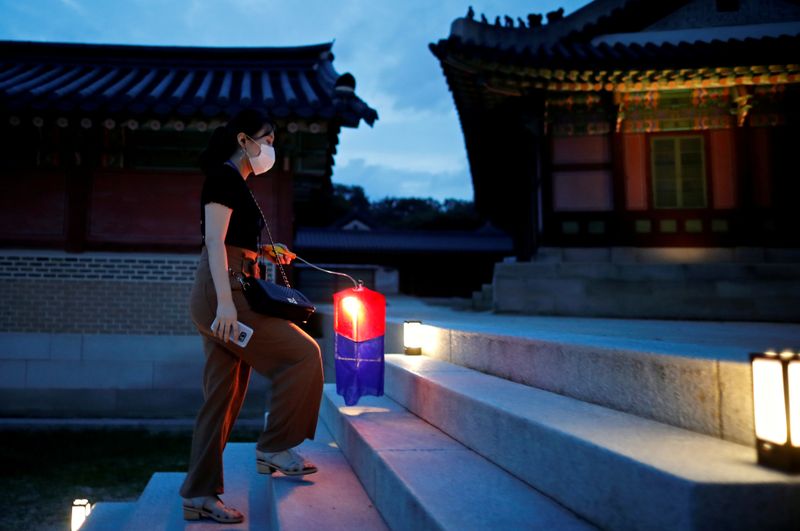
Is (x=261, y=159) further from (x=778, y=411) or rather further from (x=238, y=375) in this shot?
(x=778, y=411)

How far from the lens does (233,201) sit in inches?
88.1

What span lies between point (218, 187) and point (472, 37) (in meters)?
7.74

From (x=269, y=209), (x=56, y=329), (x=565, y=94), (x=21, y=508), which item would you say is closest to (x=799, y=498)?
(x=21, y=508)

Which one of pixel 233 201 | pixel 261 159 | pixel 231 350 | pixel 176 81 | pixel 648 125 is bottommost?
pixel 231 350

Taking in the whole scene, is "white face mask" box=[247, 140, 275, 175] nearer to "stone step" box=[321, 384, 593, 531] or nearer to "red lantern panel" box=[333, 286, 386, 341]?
"red lantern panel" box=[333, 286, 386, 341]

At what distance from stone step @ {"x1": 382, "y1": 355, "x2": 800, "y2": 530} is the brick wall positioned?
5557mm

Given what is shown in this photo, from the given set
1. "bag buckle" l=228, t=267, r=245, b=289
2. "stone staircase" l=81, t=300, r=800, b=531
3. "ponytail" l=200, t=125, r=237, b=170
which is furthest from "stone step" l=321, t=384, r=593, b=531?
"ponytail" l=200, t=125, r=237, b=170

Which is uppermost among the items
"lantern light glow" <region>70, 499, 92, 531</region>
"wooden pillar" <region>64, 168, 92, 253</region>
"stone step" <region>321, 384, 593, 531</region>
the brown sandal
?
"wooden pillar" <region>64, 168, 92, 253</region>

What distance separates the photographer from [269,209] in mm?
7180

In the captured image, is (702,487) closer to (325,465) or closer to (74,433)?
(325,465)

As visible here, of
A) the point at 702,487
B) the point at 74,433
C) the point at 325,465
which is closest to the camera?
the point at 702,487

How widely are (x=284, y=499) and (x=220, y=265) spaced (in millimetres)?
1040

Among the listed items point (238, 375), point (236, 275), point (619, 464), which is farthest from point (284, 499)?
point (619, 464)

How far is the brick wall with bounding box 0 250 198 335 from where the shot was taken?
6730 millimetres
